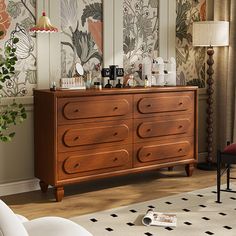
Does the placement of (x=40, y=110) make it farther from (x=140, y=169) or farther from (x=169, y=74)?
(x=169, y=74)

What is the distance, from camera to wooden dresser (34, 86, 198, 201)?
3934 mm

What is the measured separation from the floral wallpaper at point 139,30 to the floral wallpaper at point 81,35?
11.9 inches

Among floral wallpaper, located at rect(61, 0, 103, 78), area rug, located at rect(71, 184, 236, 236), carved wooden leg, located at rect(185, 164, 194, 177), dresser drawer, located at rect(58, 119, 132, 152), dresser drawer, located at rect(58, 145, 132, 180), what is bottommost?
area rug, located at rect(71, 184, 236, 236)

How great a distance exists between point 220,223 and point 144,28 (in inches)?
85.7

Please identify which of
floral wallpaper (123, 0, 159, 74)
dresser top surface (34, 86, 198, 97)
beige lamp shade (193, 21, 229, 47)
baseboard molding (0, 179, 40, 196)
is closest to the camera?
dresser top surface (34, 86, 198, 97)

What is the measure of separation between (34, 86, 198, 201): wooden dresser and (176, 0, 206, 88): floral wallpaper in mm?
513

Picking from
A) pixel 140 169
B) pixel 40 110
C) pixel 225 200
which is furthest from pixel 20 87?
pixel 225 200

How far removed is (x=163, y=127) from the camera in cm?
453

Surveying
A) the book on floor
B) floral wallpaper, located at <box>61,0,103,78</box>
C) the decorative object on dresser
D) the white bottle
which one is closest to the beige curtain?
the white bottle

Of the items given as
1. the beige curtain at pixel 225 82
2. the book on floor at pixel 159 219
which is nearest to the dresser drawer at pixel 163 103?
the beige curtain at pixel 225 82

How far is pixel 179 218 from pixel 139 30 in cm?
202

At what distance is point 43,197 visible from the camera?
4.11m

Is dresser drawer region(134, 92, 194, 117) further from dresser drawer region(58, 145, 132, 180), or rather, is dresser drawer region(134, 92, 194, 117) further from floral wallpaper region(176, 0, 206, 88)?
floral wallpaper region(176, 0, 206, 88)

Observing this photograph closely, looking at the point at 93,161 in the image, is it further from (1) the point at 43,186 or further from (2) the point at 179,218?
(2) the point at 179,218
